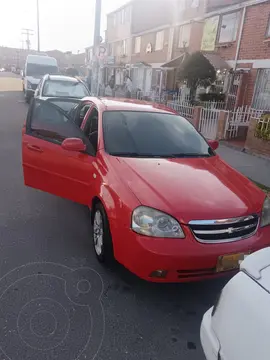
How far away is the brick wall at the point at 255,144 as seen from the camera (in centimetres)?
772

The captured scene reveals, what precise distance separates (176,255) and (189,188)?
0.66 m

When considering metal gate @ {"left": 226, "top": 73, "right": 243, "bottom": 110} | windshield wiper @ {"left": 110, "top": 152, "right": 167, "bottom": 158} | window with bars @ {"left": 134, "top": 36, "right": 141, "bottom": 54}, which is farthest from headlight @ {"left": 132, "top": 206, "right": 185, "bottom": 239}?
window with bars @ {"left": 134, "top": 36, "right": 141, "bottom": 54}

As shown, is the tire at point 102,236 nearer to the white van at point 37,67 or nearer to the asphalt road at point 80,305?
the asphalt road at point 80,305

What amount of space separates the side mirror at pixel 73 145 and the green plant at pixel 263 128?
5744 millimetres

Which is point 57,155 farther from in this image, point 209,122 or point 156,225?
point 209,122

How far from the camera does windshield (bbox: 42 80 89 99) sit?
10980 mm

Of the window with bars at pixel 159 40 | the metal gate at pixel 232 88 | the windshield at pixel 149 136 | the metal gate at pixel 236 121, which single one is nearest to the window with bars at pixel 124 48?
the window with bars at pixel 159 40

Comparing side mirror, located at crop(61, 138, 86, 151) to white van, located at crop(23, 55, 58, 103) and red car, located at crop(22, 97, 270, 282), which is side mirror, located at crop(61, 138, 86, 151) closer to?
red car, located at crop(22, 97, 270, 282)

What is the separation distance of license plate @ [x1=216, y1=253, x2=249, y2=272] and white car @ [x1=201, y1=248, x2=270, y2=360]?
2.53 ft

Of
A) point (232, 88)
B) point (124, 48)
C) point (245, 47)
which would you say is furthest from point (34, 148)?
point (124, 48)

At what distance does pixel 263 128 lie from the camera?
7727mm

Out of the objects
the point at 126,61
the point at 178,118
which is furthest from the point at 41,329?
the point at 126,61

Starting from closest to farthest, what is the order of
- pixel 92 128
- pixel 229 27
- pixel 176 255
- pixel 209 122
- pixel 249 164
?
pixel 176 255, pixel 92 128, pixel 249 164, pixel 209 122, pixel 229 27

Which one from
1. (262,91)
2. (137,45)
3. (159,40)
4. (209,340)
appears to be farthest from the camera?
(137,45)
